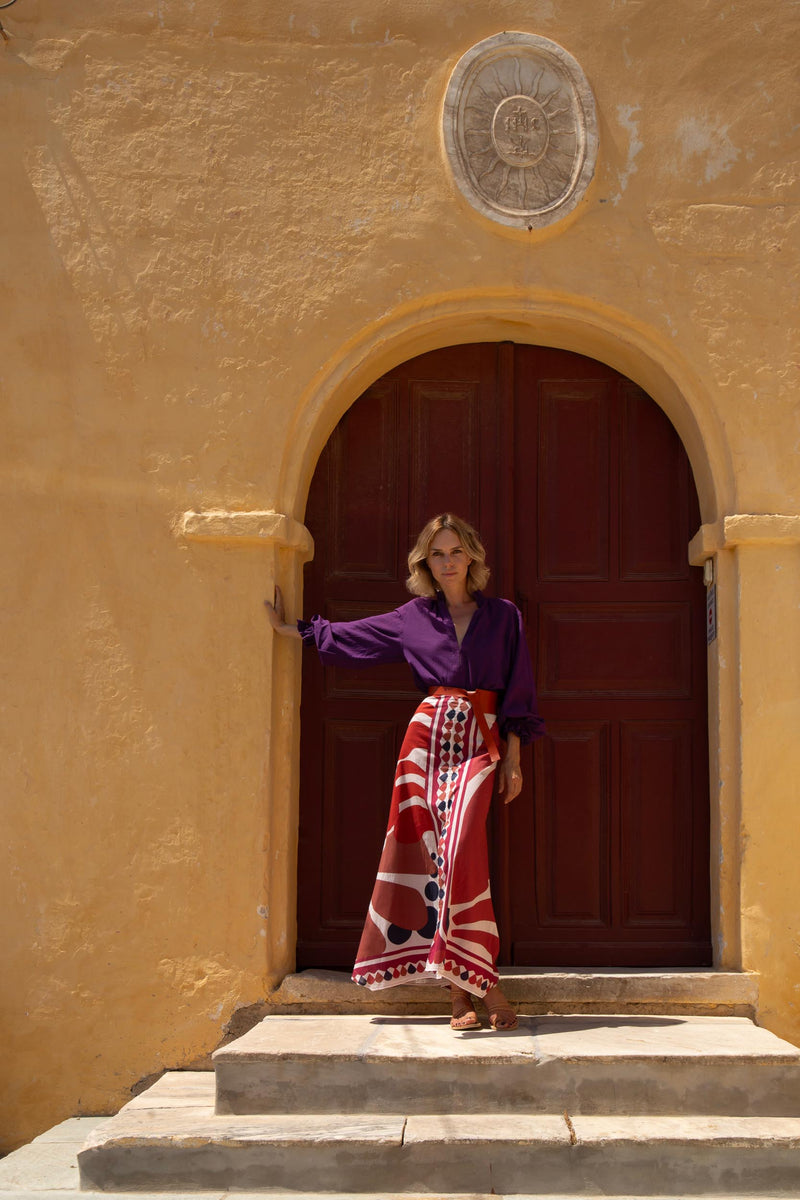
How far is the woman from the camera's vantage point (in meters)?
4.40

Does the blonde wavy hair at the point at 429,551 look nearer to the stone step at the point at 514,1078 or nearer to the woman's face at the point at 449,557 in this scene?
the woman's face at the point at 449,557

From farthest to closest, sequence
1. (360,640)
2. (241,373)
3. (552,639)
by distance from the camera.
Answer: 1. (552,639)
2. (241,373)
3. (360,640)

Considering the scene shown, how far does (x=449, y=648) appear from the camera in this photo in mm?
4664

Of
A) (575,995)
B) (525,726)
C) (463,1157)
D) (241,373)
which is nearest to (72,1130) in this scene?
(463,1157)

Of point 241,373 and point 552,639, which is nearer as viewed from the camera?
point 241,373

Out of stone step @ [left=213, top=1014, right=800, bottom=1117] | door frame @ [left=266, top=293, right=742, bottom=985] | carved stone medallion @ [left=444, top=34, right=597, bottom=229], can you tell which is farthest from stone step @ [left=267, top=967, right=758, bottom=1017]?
carved stone medallion @ [left=444, top=34, right=597, bottom=229]

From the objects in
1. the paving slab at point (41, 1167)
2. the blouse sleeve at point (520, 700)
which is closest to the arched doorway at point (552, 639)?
the blouse sleeve at point (520, 700)

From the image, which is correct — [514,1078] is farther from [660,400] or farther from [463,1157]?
[660,400]

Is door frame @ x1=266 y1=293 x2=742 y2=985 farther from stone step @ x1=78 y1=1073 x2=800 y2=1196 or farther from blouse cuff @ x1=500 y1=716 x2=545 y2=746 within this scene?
stone step @ x1=78 y1=1073 x2=800 y2=1196

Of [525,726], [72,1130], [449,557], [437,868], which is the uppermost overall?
[449,557]

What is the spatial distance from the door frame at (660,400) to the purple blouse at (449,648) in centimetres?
33

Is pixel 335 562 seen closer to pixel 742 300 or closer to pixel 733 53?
pixel 742 300

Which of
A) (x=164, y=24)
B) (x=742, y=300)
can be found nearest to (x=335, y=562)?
(x=742, y=300)

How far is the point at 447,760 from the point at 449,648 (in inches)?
16.3
